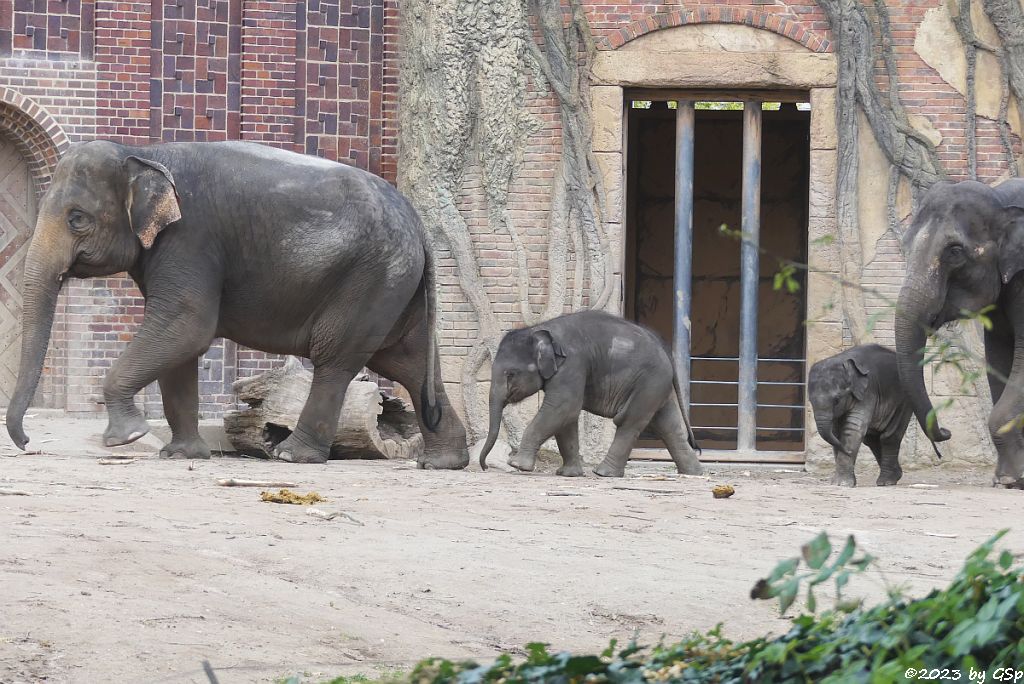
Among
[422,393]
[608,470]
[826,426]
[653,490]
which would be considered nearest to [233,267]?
[422,393]

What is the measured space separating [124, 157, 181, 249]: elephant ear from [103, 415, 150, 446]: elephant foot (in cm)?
108

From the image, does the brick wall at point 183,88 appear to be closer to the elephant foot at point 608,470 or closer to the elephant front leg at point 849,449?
the elephant foot at point 608,470

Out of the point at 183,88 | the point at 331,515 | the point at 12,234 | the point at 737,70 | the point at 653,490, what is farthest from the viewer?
the point at 12,234

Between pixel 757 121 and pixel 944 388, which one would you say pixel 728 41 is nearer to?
pixel 757 121

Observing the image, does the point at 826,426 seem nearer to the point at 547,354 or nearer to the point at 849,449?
the point at 849,449

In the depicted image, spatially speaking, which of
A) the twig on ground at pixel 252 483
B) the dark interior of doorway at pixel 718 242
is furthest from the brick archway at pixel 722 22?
the twig on ground at pixel 252 483

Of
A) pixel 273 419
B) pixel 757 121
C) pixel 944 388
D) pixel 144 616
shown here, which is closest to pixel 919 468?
pixel 944 388

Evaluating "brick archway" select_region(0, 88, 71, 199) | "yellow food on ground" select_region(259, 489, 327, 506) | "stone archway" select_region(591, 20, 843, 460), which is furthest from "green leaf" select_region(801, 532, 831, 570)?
"brick archway" select_region(0, 88, 71, 199)

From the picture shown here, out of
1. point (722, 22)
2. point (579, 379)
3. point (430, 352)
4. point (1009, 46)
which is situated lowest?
point (579, 379)

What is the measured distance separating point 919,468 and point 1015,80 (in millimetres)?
3279

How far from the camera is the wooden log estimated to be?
11430 millimetres

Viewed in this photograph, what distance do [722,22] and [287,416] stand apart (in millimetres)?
5041

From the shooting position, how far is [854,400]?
418 inches

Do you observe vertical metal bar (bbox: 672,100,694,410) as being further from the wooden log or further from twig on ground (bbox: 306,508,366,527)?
twig on ground (bbox: 306,508,366,527)
